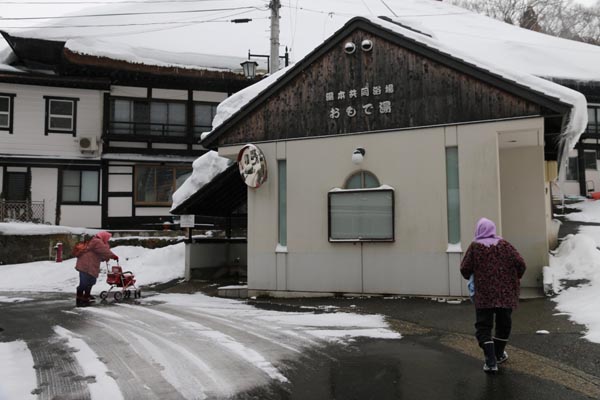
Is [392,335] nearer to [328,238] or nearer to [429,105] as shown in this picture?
[328,238]

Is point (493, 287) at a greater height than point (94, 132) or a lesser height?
lesser

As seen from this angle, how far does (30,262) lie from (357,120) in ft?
45.2

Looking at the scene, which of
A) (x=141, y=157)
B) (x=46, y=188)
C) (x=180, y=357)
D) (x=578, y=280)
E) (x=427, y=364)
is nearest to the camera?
(x=427, y=364)

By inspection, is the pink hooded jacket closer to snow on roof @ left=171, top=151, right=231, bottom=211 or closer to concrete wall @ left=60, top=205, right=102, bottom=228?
Result: snow on roof @ left=171, top=151, right=231, bottom=211

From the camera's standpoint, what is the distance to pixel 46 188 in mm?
23328

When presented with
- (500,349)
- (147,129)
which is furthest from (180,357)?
(147,129)

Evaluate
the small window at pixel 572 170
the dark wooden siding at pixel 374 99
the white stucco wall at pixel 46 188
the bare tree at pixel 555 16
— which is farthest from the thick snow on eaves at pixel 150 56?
the bare tree at pixel 555 16

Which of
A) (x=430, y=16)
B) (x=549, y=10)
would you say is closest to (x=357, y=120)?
(x=430, y=16)

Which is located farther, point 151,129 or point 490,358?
point 151,129

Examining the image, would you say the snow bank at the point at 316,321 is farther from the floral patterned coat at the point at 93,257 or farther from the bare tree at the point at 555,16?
the bare tree at the point at 555,16

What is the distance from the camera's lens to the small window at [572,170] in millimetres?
29656

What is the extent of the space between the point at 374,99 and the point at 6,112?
18.6m

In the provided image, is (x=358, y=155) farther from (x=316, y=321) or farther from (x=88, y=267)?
(x=88, y=267)

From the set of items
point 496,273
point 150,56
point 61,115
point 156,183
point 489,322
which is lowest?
point 489,322
